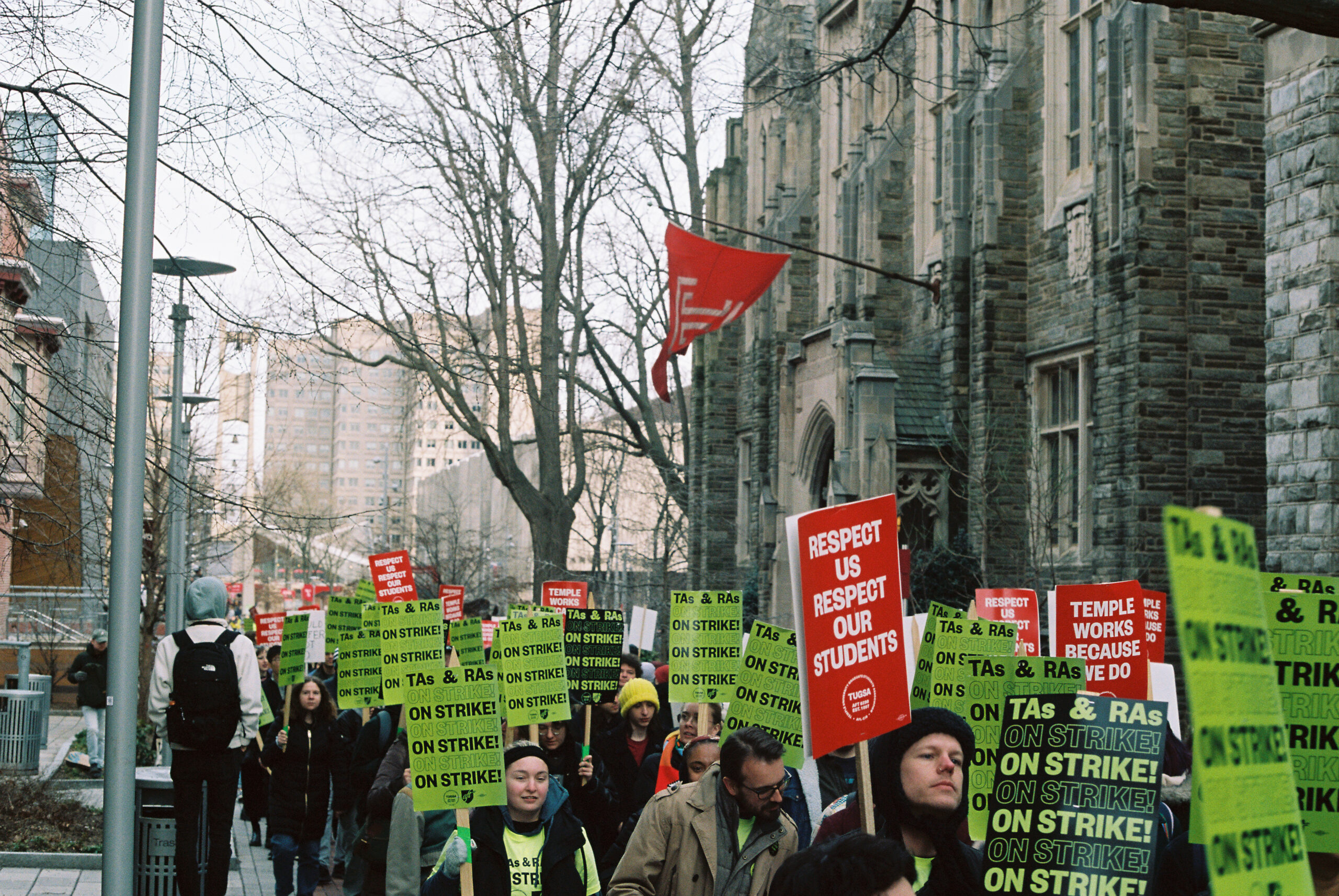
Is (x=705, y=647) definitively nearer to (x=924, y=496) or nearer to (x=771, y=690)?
(x=771, y=690)

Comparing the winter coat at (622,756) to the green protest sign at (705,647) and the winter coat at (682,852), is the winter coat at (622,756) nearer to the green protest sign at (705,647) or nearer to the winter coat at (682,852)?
the green protest sign at (705,647)

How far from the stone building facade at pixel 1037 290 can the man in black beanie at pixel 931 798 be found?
24.4 ft

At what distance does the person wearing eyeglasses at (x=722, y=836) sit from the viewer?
5.02 m

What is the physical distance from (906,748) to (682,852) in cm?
106

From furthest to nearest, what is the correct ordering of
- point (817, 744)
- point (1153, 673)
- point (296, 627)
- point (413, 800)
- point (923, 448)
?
1. point (923, 448)
2. point (296, 627)
3. point (1153, 673)
4. point (413, 800)
5. point (817, 744)

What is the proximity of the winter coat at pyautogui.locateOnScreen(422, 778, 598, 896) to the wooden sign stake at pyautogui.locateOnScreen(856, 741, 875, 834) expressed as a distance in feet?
3.87

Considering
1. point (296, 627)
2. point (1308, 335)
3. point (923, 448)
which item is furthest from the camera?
point (923, 448)

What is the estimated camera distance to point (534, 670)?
8.30 meters

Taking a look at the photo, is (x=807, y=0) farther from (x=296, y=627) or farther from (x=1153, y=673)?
(x=1153, y=673)

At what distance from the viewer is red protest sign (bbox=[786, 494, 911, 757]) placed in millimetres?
5090

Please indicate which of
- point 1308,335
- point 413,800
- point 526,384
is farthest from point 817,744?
point 526,384

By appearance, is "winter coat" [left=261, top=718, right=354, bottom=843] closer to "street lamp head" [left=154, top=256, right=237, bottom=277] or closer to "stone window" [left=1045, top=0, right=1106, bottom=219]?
"street lamp head" [left=154, top=256, right=237, bottom=277]

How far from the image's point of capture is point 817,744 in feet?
16.5

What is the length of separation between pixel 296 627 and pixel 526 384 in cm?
1662
